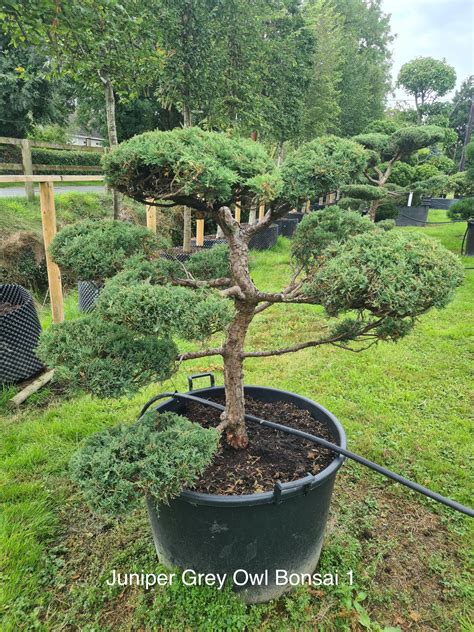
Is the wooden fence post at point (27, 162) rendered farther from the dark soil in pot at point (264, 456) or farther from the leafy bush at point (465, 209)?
the leafy bush at point (465, 209)

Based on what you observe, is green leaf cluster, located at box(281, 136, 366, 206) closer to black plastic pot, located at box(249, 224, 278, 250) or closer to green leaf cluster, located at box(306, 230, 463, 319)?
green leaf cluster, located at box(306, 230, 463, 319)

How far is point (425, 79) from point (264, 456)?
31289 mm

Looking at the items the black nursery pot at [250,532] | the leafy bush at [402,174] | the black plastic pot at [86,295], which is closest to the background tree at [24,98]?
the black plastic pot at [86,295]

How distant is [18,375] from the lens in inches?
123

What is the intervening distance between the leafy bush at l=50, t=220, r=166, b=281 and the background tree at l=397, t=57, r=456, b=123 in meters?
28.8

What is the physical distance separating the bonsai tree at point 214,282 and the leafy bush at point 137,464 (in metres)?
0.06

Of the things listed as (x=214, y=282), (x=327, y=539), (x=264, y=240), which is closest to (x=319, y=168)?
(x=214, y=282)

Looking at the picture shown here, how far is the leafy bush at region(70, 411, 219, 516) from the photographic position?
1.22m

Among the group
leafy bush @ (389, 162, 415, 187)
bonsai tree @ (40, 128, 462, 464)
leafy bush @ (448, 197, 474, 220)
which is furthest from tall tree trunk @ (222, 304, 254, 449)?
leafy bush @ (389, 162, 415, 187)

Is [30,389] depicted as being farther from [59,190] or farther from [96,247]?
[59,190]

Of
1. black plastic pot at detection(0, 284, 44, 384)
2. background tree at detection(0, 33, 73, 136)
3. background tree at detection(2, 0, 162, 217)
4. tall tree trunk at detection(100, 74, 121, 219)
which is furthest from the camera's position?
background tree at detection(0, 33, 73, 136)

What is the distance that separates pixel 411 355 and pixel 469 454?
160cm

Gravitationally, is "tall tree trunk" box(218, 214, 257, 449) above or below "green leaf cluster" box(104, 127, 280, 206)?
below

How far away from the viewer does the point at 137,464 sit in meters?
1.27
